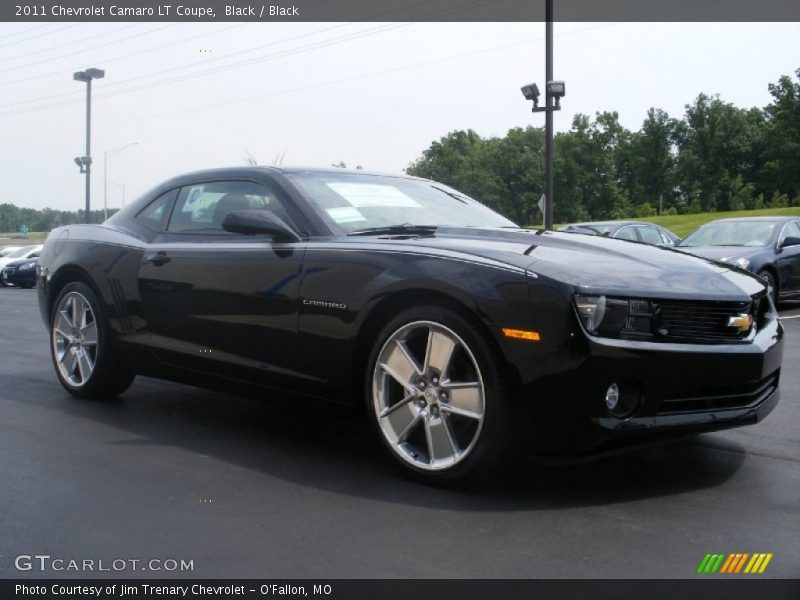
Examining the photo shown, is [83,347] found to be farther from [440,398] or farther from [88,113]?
[88,113]

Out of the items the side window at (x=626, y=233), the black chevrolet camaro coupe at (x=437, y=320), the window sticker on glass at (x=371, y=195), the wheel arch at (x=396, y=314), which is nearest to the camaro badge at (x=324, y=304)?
the black chevrolet camaro coupe at (x=437, y=320)

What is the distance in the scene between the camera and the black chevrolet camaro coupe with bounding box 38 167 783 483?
3.45 metres

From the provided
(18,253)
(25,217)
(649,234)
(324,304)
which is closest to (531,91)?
(649,234)

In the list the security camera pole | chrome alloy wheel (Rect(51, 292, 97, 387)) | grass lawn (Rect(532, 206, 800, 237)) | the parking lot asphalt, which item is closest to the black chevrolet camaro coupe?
the parking lot asphalt

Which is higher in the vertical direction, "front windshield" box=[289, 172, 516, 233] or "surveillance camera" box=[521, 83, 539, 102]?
"surveillance camera" box=[521, 83, 539, 102]

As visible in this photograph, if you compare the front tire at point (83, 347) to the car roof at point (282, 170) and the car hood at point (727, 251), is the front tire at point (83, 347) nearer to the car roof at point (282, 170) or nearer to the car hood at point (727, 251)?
the car roof at point (282, 170)

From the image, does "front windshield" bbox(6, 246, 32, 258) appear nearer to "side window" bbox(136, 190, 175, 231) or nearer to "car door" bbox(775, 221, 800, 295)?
"car door" bbox(775, 221, 800, 295)

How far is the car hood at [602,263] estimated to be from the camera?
3533 mm

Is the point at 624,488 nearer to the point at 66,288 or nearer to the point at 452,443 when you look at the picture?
the point at 452,443

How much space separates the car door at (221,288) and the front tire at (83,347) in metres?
0.59

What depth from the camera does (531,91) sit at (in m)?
19.7

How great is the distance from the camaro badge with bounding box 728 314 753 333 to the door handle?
301 centimetres
